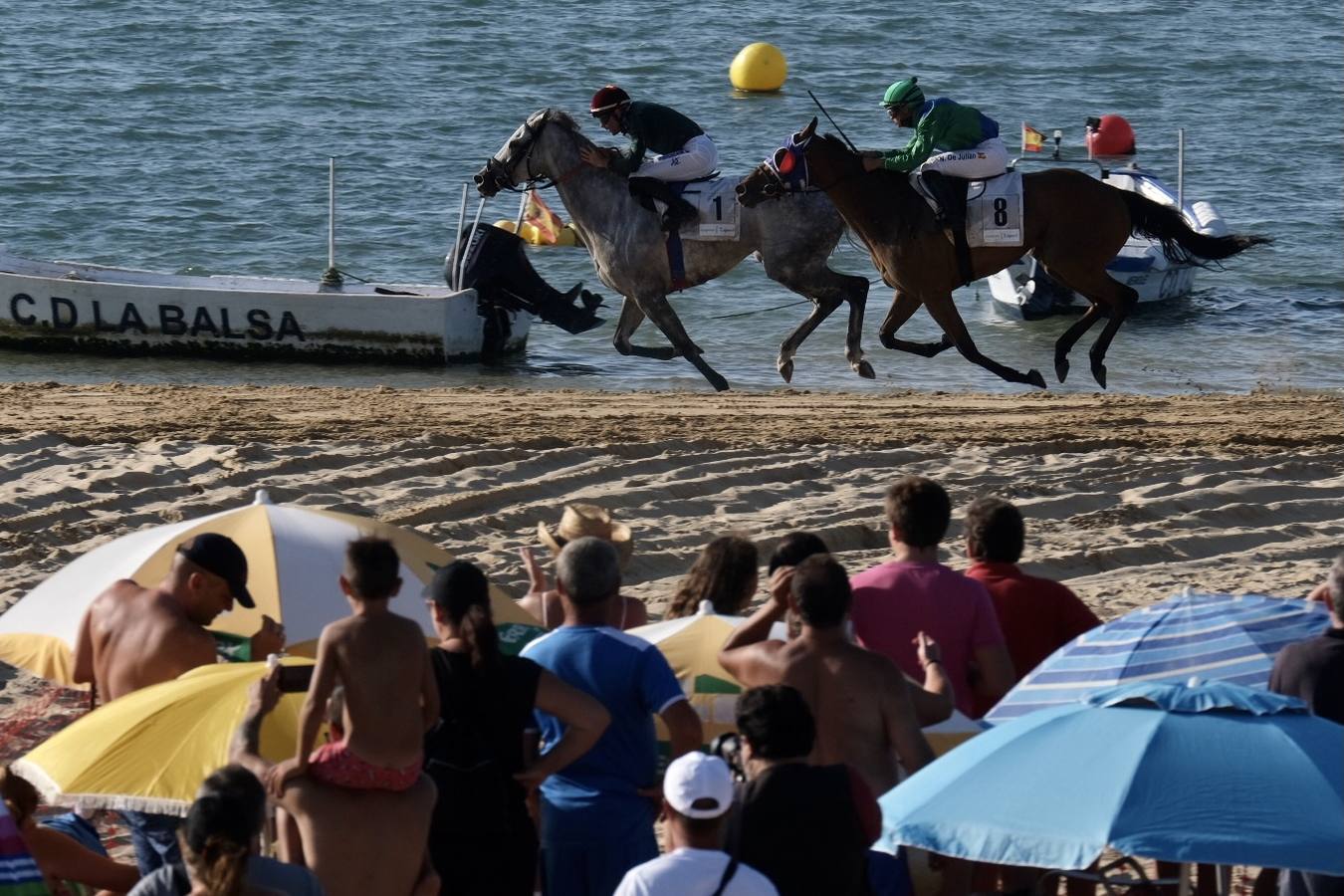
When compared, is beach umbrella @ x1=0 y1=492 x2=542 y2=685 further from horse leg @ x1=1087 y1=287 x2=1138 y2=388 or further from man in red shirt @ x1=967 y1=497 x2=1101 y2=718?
horse leg @ x1=1087 y1=287 x2=1138 y2=388

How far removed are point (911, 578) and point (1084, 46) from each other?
39.5 metres

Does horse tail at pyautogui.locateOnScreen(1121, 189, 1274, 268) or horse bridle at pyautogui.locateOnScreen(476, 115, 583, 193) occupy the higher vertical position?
horse bridle at pyautogui.locateOnScreen(476, 115, 583, 193)

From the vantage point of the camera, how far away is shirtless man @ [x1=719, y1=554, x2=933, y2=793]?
16.8ft

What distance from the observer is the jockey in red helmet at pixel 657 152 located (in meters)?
14.2

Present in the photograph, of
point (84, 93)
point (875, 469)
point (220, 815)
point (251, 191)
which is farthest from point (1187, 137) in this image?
point (220, 815)

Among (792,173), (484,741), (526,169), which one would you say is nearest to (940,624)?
(484,741)

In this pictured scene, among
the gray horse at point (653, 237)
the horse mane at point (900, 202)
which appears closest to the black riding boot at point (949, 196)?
the horse mane at point (900, 202)

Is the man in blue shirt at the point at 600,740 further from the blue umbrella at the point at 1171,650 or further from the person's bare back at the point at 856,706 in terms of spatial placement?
the blue umbrella at the point at 1171,650

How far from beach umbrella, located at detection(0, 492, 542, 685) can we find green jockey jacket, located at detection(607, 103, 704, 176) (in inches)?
312

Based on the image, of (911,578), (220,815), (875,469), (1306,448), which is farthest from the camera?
(1306,448)

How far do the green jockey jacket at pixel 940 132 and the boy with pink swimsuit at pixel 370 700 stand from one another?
9.03 metres

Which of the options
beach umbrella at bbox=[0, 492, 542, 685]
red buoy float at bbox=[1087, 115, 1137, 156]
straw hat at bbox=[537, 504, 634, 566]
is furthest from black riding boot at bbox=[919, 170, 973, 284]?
red buoy float at bbox=[1087, 115, 1137, 156]

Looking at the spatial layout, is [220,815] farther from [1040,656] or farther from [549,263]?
[549,263]

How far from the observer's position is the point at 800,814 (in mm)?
4637
